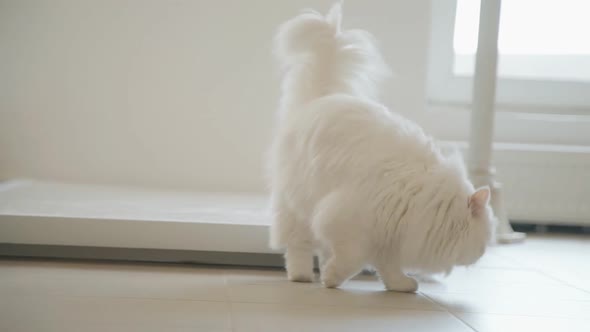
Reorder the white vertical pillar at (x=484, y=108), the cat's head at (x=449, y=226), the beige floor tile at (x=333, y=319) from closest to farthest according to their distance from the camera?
the beige floor tile at (x=333, y=319) → the cat's head at (x=449, y=226) → the white vertical pillar at (x=484, y=108)

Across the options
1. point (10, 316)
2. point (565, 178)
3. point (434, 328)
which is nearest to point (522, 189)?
point (565, 178)

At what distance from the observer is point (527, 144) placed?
3.82 metres

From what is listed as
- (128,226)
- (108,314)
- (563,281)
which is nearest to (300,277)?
(128,226)

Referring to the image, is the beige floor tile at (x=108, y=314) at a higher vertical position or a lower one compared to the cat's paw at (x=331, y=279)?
higher

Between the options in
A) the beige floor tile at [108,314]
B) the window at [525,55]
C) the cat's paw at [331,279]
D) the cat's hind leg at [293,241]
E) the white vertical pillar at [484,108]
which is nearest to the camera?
the beige floor tile at [108,314]

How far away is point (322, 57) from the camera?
2.21 metres

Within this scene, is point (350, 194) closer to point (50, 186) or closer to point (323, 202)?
point (323, 202)

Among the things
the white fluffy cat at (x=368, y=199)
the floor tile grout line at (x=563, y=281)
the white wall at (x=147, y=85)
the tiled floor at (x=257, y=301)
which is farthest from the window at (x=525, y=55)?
the white fluffy cat at (x=368, y=199)

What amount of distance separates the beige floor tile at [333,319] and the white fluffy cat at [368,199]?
0.66ft

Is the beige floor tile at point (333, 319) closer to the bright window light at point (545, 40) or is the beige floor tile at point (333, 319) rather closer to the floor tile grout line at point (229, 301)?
the floor tile grout line at point (229, 301)

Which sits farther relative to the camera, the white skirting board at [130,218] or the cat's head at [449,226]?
the white skirting board at [130,218]

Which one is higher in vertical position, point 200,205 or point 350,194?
point 350,194

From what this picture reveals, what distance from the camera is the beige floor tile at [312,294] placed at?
1822mm

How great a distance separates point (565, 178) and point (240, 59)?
153 centimetres
